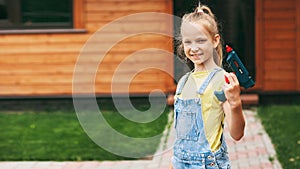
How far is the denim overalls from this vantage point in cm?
354

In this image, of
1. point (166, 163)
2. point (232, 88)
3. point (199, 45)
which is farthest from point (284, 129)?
point (232, 88)

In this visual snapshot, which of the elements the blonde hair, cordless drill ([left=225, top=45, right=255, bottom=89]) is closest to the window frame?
the blonde hair

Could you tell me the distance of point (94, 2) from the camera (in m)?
11.8


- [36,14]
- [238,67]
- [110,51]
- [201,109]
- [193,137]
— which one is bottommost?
[110,51]

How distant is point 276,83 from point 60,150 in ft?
15.9

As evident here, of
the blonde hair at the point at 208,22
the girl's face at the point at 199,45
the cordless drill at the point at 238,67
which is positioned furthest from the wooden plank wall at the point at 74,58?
the cordless drill at the point at 238,67

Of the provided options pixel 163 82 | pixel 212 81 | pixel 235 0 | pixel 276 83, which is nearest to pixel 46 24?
pixel 163 82

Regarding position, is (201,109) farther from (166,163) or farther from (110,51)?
(110,51)

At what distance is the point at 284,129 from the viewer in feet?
30.3

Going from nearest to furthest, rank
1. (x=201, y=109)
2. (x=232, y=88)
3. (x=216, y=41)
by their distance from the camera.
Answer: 1. (x=232, y=88)
2. (x=201, y=109)
3. (x=216, y=41)

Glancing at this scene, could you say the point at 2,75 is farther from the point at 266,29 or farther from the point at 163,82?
the point at 266,29

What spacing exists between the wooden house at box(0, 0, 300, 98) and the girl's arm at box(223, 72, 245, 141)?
826 cm

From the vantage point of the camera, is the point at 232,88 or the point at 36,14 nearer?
the point at 232,88

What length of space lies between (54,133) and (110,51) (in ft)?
9.06
